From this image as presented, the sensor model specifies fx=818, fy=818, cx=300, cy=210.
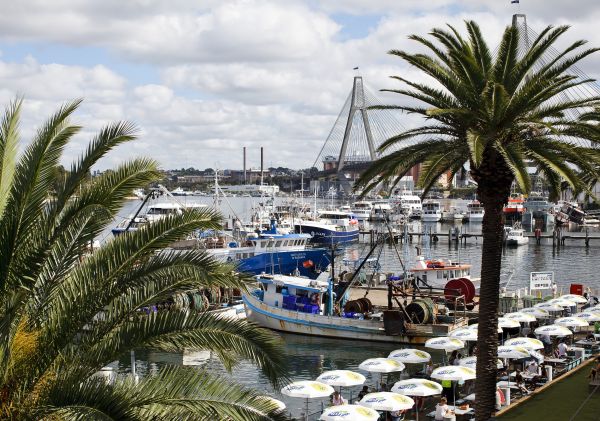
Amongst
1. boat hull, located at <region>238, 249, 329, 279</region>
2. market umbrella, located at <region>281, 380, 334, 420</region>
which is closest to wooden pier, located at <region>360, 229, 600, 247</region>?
boat hull, located at <region>238, 249, 329, 279</region>

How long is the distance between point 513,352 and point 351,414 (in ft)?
34.5

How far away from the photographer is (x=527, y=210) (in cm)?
14125

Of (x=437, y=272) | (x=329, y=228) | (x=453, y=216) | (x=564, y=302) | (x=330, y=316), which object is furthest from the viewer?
(x=453, y=216)

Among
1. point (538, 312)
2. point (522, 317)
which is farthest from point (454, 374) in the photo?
point (538, 312)

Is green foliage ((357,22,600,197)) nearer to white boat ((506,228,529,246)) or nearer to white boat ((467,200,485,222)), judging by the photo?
white boat ((506,228,529,246))

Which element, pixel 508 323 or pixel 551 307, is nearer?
pixel 508 323

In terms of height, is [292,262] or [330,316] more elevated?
[292,262]

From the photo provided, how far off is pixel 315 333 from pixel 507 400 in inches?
886

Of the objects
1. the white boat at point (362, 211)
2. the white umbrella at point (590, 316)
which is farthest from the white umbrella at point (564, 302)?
the white boat at point (362, 211)

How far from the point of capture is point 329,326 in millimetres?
46375

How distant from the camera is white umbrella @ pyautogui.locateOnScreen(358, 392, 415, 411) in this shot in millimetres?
24109

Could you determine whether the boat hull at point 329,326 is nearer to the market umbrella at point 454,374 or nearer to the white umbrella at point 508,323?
the white umbrella at point 508,323

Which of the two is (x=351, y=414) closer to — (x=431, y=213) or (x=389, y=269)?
(x=389, y=269)

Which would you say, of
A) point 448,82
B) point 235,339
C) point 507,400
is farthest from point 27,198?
point 507,400
